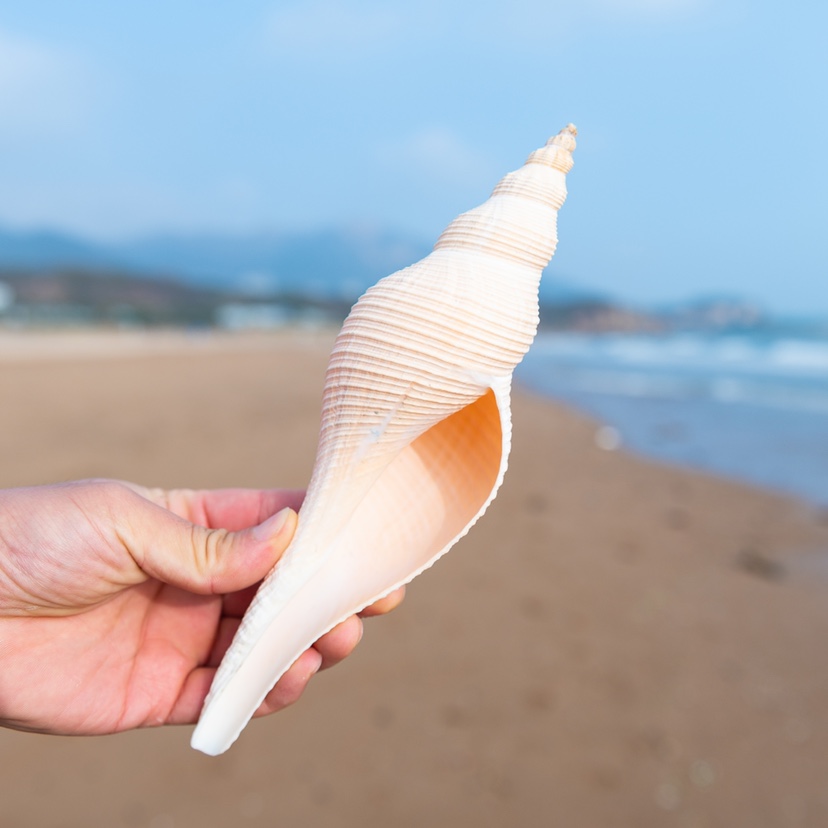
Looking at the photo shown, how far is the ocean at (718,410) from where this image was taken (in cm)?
825

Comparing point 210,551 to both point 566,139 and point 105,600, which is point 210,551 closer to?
point 105,600

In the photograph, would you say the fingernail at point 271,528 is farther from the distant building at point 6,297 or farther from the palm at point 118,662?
the distant building at point 6,297

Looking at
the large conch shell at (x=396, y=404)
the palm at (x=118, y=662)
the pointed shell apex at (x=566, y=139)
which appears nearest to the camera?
the large conch shell at (x=396, y=404)

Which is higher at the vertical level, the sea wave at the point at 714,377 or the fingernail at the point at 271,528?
the fingernail at the point at 271,528

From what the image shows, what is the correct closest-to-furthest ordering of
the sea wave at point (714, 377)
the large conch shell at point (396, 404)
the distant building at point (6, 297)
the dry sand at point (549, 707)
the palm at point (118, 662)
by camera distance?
the large conch shell at point (396, 404), the palm at point (118, 662), the dry sand at point (549, 707), the sea wave at point (714, 377), the distant building at point (6, 297)

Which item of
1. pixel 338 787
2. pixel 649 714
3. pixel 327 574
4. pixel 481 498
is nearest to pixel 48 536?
pixel 327 574

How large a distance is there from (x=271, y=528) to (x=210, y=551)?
0.17 meters

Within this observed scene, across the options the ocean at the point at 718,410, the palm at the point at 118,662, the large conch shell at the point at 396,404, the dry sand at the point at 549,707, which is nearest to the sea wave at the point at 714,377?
the ocean at the point at 718,410

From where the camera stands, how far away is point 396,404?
1.83 meters

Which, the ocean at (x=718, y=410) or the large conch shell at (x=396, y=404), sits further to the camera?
the ocean at (x=718, y=410)

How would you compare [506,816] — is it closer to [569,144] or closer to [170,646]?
[170,646]

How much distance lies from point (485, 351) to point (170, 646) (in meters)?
1.35

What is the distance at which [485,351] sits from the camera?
5.90 ft

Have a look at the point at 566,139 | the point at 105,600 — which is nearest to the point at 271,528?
the point at 105,600
